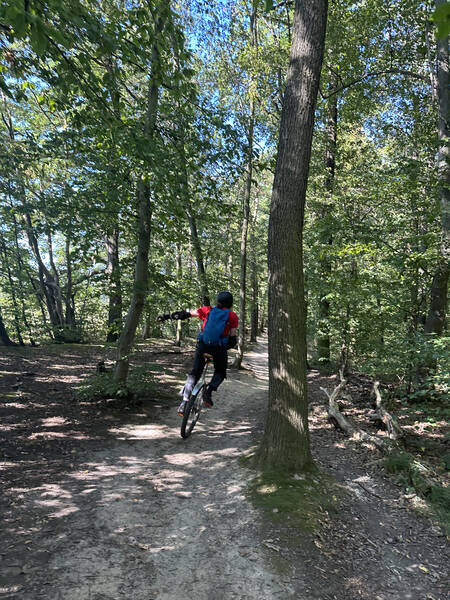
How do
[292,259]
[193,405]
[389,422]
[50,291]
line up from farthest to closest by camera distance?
[50,291] → [389,422] → [193,405] → [292,259]

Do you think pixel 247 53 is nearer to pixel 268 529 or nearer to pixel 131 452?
pixel 131 452

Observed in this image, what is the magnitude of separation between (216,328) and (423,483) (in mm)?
3432

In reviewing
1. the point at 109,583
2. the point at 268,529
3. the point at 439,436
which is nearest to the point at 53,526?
the point at 109,583

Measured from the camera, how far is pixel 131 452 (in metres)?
5.27

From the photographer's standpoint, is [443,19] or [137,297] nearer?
[443,19]

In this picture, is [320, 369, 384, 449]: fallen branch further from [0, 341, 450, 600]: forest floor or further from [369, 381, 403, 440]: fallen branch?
[369, 381, 403, 440]: fallen branch

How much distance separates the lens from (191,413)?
19.6 ft

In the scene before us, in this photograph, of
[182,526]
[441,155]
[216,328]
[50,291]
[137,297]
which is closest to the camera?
[182,526]

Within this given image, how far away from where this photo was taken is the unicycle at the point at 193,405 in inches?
223

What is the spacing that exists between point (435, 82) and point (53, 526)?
481 inches

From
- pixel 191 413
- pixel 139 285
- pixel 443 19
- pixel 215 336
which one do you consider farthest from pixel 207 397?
pixel 443 19

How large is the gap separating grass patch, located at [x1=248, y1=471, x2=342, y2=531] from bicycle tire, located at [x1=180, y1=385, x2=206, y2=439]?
1.81m

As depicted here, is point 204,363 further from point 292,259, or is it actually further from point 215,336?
point 292,259

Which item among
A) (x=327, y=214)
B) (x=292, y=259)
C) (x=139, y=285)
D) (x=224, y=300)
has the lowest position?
(x=224, y=300)
